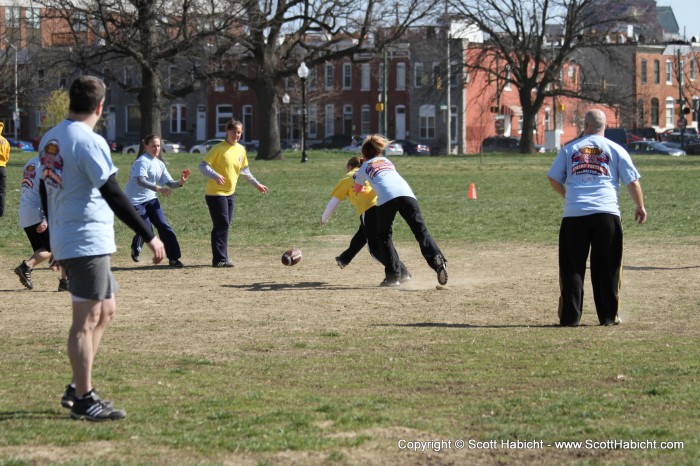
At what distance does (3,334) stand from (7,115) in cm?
9494

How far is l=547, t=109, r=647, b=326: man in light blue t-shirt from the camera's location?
1028cm

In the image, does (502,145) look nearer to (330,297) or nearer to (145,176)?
(145,176)

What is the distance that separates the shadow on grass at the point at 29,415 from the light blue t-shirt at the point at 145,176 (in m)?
8.14

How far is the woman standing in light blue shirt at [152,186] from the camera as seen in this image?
49.2ft

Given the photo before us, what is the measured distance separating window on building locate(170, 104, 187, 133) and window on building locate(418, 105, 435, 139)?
64.4 feet

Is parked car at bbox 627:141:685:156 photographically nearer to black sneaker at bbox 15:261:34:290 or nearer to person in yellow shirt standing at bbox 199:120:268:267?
person in yellow shirt standing at bbox 199:120:268:267

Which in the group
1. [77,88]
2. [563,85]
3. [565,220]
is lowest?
[565,220]

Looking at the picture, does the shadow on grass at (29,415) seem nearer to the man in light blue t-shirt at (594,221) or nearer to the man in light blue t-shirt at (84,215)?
the man in light blue t-shirt at (84,215)

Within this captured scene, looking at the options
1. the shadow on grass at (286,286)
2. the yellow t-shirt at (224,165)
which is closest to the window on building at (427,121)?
the yellow t-shirt at (224,165)

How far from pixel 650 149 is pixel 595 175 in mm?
62576

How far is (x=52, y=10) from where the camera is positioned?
4319 centimetres

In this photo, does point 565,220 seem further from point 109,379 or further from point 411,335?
point 109,379

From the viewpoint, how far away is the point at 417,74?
306ft

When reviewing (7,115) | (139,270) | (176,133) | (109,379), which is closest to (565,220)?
(109,379)
